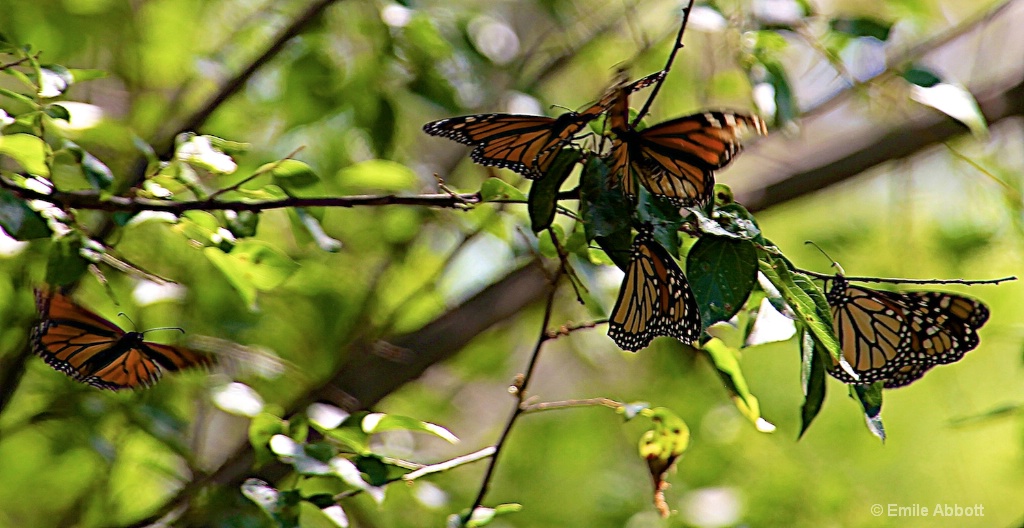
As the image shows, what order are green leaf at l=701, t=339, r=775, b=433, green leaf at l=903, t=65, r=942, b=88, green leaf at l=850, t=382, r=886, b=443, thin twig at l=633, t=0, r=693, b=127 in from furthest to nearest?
green leaf at l=903, t=65, r=942, b=88
green leaf at l=701, t=339, r=775, b=433
green leaf at l=850, t=382, r=886, b=443
thin twig at l=633, t=0, r=693, b=127

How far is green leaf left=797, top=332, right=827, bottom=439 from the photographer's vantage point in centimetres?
68

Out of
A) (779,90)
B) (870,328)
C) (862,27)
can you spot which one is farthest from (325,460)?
(862,27)

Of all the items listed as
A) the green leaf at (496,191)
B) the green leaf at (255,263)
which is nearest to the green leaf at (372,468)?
the green leaf at (255,263)

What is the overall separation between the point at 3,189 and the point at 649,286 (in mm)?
539

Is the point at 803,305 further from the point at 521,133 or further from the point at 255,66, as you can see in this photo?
the point at 255,66

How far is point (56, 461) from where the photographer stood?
1.46 meters

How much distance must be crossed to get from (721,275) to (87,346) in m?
0.68

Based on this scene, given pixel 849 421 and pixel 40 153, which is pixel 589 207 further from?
pixel 849 421

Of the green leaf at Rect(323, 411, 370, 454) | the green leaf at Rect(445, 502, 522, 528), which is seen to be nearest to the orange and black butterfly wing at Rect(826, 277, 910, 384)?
the green leaf at Rect(445, 502, 522, 528)

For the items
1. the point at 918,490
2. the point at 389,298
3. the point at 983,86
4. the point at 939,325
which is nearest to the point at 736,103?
the point at 983,86

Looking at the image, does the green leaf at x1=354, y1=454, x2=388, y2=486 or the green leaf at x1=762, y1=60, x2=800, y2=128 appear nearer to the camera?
the green leaf at x1=354, y1=454, x2=388, y2=486

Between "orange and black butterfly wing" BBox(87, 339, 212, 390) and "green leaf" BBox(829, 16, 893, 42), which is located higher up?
"green leaf" BBox(829, 16, 893, 42)

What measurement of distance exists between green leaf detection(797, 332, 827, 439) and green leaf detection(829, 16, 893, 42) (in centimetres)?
60

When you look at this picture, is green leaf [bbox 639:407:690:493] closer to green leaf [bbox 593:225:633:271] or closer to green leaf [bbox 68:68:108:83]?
green leaf [bbox 593:225:633:271]
